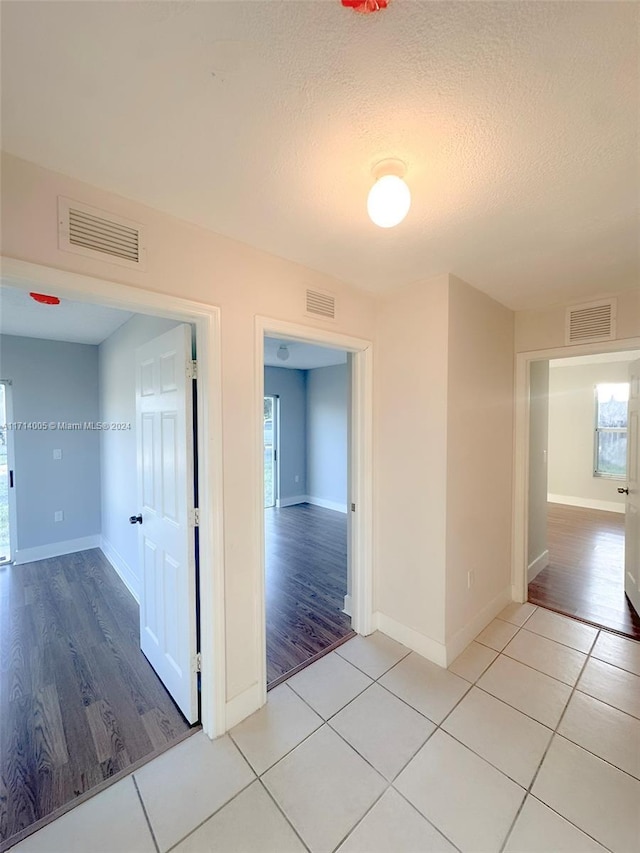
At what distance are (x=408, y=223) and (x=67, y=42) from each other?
1.30 meters

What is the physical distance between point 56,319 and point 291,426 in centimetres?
399

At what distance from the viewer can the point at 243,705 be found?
6.01 ft

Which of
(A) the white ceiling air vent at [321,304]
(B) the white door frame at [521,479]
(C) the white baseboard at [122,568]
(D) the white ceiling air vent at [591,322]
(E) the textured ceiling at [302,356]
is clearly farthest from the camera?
(E) the textured ceiling at [302,356]

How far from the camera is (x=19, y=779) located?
5.08ft

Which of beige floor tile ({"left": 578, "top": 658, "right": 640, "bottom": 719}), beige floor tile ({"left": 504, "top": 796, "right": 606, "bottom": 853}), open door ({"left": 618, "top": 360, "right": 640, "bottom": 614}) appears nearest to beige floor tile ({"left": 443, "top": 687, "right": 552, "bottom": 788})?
beige floor tile ({"left": 504, "top": 796, "right": 606, "bottom": 853})

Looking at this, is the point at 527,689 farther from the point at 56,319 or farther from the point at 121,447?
the point at 56,319

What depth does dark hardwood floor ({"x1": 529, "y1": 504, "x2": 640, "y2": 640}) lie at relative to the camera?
9.08 ft

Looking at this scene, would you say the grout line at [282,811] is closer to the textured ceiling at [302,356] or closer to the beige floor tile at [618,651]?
the beige floor tile at [618,651]

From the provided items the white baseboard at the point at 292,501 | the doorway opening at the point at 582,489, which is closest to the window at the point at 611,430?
the doorway opening at the point at 582,489

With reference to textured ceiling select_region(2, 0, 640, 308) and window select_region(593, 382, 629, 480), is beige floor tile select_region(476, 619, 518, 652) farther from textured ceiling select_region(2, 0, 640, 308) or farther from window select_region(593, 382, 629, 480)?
window select_region(593, 382, 629, 480)

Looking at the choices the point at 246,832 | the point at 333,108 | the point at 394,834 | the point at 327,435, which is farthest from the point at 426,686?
the point at 327,435

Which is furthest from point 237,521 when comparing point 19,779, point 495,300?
point 495,300

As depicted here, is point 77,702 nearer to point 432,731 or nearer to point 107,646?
point 107,646

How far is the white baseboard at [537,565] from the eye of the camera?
11.1 ft
